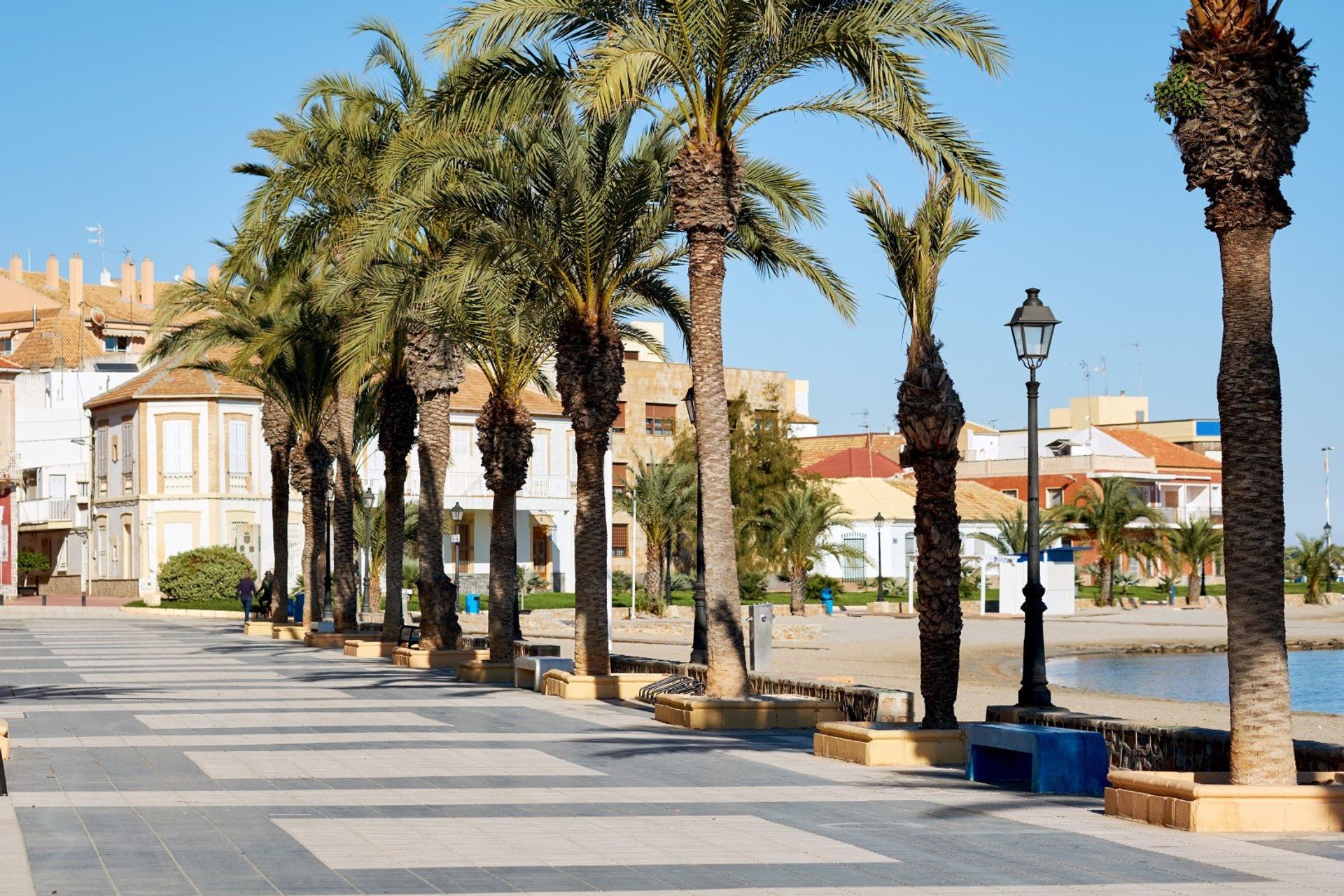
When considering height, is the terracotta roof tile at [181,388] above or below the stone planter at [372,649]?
above

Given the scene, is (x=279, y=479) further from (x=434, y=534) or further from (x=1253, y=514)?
(x=1253, y=514)

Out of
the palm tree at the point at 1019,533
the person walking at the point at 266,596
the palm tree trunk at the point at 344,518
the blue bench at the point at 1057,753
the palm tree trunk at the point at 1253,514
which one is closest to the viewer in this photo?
the palm tree trunk at the point at 1253,514

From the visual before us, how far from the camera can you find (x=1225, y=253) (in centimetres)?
1077

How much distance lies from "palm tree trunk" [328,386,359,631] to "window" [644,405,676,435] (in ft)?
141

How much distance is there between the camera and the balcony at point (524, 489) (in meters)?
64.8

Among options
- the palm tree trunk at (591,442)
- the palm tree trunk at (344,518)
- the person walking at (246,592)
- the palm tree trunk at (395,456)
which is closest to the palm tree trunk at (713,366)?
the palm tree trunk at (591,442)

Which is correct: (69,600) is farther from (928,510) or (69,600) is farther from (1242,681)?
(1242,681)

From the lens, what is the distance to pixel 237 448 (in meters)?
60.9

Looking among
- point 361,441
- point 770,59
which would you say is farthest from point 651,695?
point 361,441

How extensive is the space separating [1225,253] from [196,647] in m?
26.5

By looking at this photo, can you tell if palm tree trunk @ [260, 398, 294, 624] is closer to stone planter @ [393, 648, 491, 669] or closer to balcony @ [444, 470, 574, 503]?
stone planter @ [393, 648, 491, 669]

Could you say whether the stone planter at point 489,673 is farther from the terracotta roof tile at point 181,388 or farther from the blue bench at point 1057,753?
the terracotta roof tile at point 181,388

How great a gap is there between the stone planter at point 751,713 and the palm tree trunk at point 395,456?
43.8 feet

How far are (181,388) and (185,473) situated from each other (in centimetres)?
300
